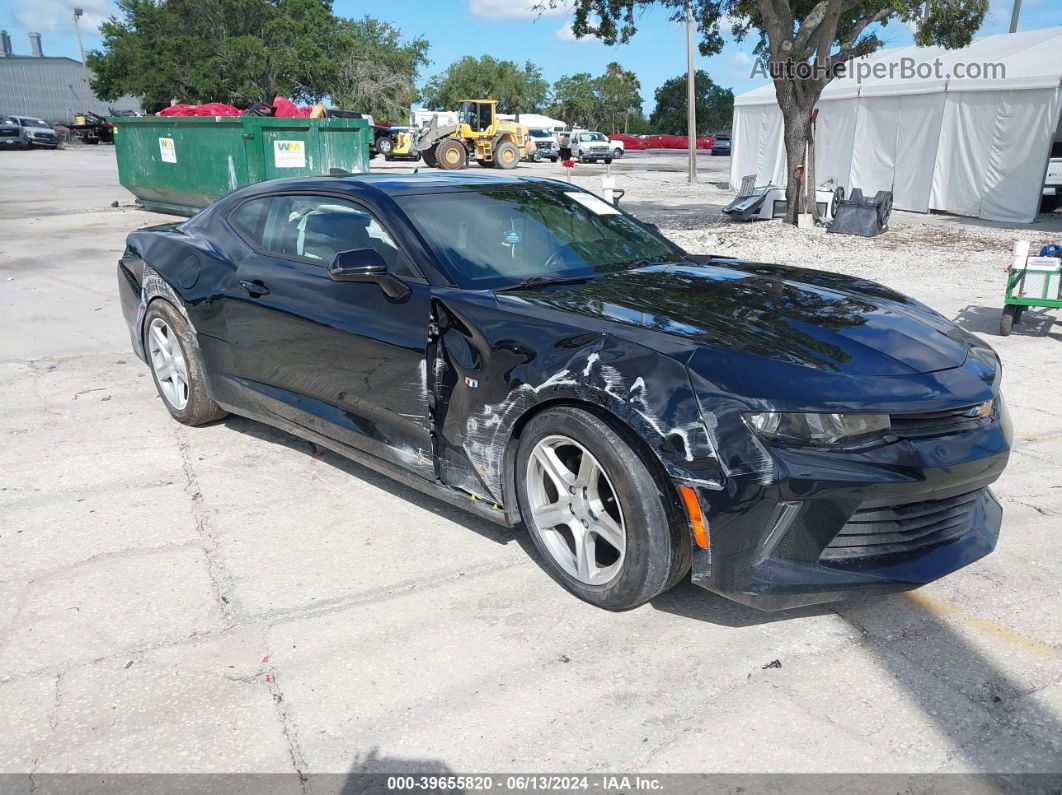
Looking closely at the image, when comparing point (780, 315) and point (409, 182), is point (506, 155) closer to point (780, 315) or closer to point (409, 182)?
point (409, 182)

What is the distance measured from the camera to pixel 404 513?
156 inches

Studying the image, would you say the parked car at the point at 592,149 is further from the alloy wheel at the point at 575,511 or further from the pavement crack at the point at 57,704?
the pavement crack at the point at 57,704

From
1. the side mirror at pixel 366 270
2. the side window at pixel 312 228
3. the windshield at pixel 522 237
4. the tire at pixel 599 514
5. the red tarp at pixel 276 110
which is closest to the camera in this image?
the tire at pixel 599 514

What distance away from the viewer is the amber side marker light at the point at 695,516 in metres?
2.66

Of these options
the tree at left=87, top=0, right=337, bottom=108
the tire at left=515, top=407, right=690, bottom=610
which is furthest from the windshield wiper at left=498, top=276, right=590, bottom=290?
the tree at left=87, top=0, right=337, bottom=108

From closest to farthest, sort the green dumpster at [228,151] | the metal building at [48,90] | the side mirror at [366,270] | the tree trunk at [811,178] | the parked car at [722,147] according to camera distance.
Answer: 1. the side mirror at [366,270]
2. the green dumpster at [228,151]
3. the tree trunk at [811,178]
4. the parked car at [722,147]
5. the metal building at [48,90]

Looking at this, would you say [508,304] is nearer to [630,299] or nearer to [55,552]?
[630,299]

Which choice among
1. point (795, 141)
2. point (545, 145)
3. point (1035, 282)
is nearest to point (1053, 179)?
point (795, 141)

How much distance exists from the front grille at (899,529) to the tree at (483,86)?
272ft

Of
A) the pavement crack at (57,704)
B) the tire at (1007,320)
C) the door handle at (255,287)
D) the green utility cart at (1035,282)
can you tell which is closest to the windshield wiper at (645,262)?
the door handle at (255,287)

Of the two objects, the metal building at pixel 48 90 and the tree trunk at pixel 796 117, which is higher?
the metal building at pixel 48 90

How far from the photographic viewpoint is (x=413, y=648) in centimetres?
292

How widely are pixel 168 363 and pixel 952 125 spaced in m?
18.4

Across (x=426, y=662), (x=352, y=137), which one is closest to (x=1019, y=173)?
(x=352, y=137)
